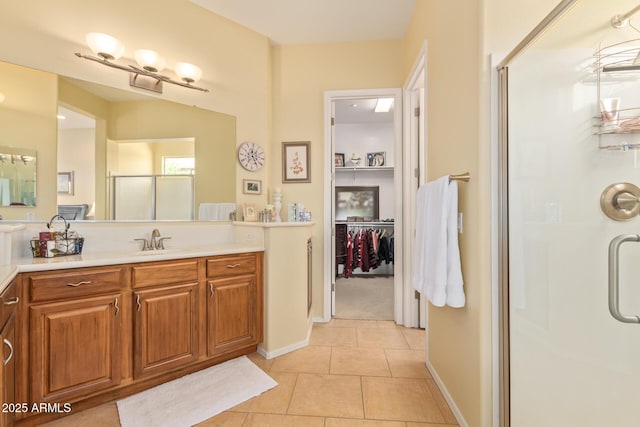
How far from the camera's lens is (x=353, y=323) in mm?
3039

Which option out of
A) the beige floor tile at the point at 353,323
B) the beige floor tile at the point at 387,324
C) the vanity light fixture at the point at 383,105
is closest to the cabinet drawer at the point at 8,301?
the beige floor tile at the point at 353,323

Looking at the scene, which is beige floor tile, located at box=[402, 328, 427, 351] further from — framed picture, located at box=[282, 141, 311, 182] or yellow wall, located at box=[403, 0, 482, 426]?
framed picture, located at box=[282, 141, 311, 182]

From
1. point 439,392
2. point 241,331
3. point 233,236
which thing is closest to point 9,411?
point 241,331

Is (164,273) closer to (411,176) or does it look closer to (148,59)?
(148,59)

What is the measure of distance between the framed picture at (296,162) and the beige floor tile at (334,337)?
5.42 ft

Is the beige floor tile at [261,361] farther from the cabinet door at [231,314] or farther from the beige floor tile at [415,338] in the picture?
the beige floor tile at [415,338]

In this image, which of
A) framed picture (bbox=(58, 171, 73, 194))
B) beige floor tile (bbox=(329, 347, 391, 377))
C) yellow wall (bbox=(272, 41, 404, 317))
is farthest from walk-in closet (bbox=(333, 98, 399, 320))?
framed picture (bbox=(58, 171, 73, 194))

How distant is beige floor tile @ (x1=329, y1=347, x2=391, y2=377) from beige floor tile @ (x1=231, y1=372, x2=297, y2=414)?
1.26ft

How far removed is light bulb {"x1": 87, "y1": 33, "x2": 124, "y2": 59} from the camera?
2.03 meters

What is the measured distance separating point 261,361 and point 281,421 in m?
0.71

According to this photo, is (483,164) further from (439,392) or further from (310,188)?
(310,188)

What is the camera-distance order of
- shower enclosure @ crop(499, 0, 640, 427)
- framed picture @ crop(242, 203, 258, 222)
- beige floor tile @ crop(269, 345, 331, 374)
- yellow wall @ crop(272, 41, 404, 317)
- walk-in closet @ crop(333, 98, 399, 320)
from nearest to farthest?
shower enclosure @ crop(499, 0, 640, 427) → beige floor tile @ crop(269, 345, 331, 374) → framed picture @ crop(242, 203, 258, 222) → yellow wall @ crop(272, 41, 404, 317) → walk-in closet @ crop(333, 98, 399, 320)

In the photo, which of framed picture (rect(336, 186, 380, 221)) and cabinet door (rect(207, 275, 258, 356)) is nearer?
cabinet door (rect(207, 275, 258, 356))

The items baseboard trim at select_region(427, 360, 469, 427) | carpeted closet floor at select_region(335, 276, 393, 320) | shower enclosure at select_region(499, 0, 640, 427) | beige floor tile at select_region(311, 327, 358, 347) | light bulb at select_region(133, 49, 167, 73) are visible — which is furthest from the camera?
carpeted closet floor at select_region(335, 276, 393, 320)
